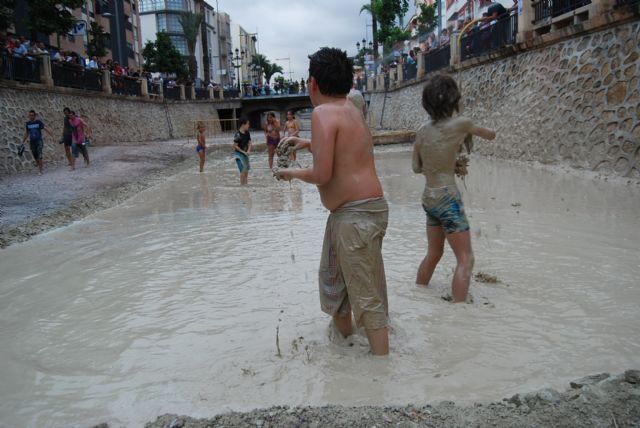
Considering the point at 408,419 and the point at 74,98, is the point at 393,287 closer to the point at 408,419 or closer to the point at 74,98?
the point at 408,419

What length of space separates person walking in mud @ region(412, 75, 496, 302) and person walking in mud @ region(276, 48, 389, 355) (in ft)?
3.17

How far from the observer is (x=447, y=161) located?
3.84 metres

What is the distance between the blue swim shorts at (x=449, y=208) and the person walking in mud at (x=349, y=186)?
3.09ft

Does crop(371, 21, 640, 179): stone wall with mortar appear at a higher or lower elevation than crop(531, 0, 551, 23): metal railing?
lower

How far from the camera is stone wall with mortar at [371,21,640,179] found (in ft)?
30.8

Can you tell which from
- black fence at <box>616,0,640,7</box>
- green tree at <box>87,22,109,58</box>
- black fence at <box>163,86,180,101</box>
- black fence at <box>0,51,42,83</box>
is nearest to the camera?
black fence at <box>616,0,640,7</box>

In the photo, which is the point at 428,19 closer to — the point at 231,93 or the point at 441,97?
the point at 231,93

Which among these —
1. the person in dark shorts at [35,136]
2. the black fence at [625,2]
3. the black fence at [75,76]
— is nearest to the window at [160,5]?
the black fence at [75,76]

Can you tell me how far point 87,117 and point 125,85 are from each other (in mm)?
6101

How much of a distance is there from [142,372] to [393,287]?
217 centimetres

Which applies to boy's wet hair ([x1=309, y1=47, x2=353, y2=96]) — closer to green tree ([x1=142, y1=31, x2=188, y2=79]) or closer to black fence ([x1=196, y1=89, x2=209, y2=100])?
black fence ([x1=196, y1=89, x2=209, y2=100])

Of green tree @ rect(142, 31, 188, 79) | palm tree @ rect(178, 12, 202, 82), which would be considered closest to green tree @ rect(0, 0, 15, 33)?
green tree @ rect(142, 31, 188, 79)

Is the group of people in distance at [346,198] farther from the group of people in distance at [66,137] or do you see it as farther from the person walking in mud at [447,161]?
the group of people in distance at [66,137]

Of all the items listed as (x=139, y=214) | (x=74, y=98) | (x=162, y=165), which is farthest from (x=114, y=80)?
(x=139, y=214)
